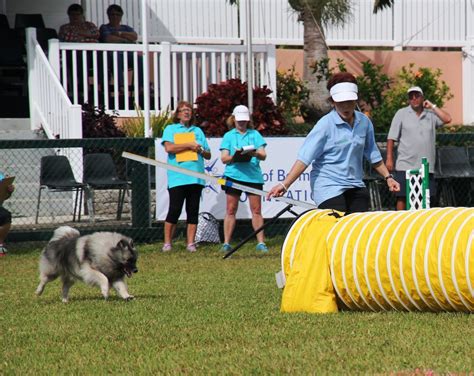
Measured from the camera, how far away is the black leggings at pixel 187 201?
48.9 feet

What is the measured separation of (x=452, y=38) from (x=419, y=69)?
1961 millimetres

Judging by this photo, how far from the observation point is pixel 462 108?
28.2 meters


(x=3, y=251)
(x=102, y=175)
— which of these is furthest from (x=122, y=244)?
(x=102, y=175)

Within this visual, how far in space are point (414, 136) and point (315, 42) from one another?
981 centimetres

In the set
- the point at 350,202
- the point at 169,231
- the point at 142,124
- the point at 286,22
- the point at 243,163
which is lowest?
the point at 169,231

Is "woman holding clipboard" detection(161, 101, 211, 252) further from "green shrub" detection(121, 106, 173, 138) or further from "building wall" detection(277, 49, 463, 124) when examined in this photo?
"building wall" detection(277, 49, 463, 124)

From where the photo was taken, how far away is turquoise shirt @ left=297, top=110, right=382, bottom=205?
9.71 m

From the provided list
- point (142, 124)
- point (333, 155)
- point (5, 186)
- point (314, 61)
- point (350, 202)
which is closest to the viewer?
point (333, 155)

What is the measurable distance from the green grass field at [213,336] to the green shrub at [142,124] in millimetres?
8842

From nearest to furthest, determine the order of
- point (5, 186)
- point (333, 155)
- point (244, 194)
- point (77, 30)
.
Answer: point (333, 155), point (5, 186), point (244, 194), point (77, 30)

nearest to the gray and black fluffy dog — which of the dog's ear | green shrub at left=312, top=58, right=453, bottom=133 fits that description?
the dog's ear

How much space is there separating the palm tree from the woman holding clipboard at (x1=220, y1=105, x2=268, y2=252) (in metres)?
9.20

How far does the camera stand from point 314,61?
79.9ft

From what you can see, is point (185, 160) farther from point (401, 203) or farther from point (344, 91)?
point (344, 91)
